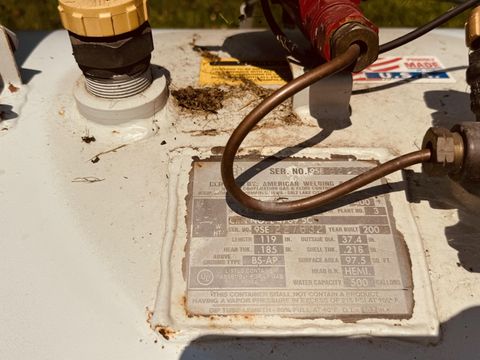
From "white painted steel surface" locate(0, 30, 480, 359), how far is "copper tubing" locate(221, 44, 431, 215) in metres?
0.14

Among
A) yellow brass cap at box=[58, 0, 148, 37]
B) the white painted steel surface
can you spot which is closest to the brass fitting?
the white painted steel surface

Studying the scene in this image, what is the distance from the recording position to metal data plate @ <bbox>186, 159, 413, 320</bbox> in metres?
0.71

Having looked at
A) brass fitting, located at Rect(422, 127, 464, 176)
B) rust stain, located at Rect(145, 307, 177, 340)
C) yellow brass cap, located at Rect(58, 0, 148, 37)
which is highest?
yellow brass cap, located at Rect(58, 0, 148, 37)

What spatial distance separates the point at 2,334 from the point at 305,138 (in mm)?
645

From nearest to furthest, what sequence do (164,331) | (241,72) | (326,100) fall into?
1. (164,331)
2. (326,100)
3. (241,72)

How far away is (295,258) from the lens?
75 cm

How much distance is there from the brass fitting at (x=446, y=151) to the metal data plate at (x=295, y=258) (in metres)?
0.14

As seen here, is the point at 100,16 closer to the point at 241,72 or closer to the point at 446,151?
the point at 241,72

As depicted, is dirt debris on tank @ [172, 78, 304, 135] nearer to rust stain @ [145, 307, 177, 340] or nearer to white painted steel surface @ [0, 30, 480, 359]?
white painted steel surface @ [0, 30, 480, 359]

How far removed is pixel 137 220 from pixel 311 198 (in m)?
0.31

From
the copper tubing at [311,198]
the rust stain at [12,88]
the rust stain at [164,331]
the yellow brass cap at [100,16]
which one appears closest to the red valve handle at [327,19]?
the copper tubing at [311,198]

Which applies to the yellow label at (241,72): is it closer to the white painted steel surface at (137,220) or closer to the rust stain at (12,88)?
the white painted steel surface at (137,220)

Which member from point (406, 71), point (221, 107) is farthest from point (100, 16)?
point (406, 71)

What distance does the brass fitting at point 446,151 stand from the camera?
706 millimetres
